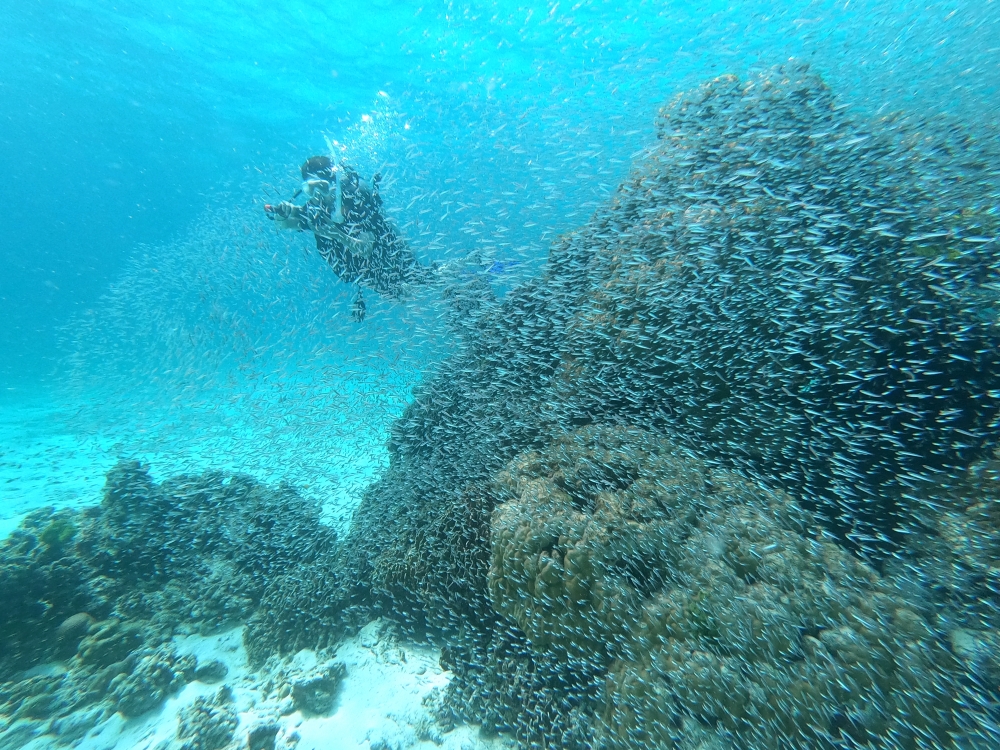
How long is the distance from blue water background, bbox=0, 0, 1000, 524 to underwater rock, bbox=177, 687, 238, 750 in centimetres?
563

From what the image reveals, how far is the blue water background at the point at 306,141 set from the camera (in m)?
10.7

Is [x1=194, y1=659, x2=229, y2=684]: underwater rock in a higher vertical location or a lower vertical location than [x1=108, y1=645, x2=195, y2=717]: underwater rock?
lower

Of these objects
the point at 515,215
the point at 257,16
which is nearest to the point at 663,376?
the point at 515,215

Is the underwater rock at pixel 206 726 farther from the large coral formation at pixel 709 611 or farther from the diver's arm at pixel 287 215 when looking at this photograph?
the diver's arm at pixel 287 215

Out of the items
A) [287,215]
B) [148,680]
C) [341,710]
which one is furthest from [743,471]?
→ [287,215]

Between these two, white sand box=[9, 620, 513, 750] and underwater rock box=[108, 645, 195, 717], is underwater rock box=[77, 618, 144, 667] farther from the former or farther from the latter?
white sand box=[9, 620, 513, 750]

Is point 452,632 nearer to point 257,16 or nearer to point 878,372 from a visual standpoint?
point 878,372

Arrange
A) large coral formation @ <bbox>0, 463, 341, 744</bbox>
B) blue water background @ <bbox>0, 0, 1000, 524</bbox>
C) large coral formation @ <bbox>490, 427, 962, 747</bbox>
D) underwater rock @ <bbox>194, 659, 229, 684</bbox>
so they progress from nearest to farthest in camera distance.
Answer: large coral formation @ <bbox>490, 427, 962, 747</bbox>
large coral formation @ <bbox>0, 463, 341, 744</bbox>
underwater rock @ <bbox>194, 659, 229, 684</bbox>
blue water background @ <bbox>0, 0, 1000, 524</bbox>

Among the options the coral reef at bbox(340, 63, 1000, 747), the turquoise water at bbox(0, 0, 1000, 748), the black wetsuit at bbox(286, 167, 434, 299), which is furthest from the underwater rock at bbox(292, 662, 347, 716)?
the black wetsuit at bbox(286, 167, 434, 299)

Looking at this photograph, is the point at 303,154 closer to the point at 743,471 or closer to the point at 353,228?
the point at 353,228

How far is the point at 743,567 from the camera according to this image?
3.66 meters

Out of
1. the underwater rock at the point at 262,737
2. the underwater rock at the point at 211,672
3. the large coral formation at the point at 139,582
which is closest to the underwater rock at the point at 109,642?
the large coral formation at the point at 139,582

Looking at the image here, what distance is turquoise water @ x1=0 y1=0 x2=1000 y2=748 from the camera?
1055 cm

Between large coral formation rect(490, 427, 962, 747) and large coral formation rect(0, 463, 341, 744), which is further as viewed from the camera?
large coral formation rect(0, 463, 341, 744)
